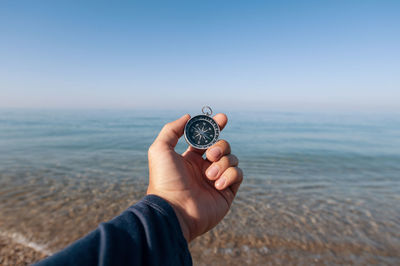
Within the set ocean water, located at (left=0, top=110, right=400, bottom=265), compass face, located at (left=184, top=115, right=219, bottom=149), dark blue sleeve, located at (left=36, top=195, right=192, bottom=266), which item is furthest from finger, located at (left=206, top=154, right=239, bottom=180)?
ocean water, located at (left=0, top=110, right=400, bottom=265)

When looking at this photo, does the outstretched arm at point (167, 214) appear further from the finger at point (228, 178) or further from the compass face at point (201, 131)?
the compass face at point (201, 131)

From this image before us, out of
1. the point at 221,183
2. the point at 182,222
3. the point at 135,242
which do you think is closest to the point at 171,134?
the point at 221,183

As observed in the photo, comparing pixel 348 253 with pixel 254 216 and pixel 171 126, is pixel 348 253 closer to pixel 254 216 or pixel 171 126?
pixel 254 216

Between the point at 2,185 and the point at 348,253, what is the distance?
10818 millimetres

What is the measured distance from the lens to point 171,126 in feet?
10.6

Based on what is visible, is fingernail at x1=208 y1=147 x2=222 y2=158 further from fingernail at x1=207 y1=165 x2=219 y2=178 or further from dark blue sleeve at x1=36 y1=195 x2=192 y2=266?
dark blue sleeve at x1=36 y1=195 x2=192 y2=266

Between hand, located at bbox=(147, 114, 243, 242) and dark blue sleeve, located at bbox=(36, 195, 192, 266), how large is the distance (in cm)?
63

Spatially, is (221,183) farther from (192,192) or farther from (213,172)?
(192,192)

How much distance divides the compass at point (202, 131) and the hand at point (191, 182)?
321 mm

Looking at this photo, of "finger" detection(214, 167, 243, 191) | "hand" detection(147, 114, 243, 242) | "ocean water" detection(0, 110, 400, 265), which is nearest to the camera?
"hand" detection(147, 114, 243, 242)

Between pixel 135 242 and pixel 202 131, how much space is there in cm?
232

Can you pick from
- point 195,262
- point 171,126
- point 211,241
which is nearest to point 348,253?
point 211,241

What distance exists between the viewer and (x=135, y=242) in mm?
1632

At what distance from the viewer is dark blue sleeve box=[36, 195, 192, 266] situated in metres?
1.37
